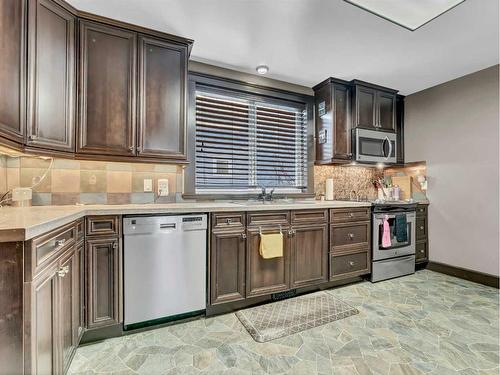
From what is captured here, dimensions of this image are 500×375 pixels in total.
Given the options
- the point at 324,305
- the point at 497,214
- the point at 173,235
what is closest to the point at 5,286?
the point at 173,235

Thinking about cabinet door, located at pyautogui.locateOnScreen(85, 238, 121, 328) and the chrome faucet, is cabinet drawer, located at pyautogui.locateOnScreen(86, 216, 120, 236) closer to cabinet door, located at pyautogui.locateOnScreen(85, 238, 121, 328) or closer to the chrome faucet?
cabinet door, located at pyautogui.locateOnScreen(85, 238, 121, 328)

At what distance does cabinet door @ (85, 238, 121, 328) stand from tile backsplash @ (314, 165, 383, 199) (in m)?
2.58

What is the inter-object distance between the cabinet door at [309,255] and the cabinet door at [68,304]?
1.80 metres

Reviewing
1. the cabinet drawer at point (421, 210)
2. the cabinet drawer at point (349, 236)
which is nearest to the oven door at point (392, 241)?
the cabinet drawer at point (349, 236)

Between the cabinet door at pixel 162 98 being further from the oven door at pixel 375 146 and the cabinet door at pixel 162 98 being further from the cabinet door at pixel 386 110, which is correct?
the cabinet door at pixel 386 110

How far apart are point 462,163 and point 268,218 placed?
8.84 feet

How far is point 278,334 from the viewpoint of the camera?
1.92 m

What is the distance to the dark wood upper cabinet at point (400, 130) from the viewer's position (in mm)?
3840

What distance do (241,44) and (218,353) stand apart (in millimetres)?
2598

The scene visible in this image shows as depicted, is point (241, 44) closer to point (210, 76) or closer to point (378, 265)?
point (210, 76)

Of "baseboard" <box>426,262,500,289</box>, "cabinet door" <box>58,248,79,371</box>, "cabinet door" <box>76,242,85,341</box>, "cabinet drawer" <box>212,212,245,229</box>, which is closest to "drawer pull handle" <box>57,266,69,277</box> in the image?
"cabinet door" <box>58,248,79,371</box>

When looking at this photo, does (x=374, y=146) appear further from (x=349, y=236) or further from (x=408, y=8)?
(x=408, y=8)

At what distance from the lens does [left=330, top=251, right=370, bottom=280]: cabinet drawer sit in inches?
109

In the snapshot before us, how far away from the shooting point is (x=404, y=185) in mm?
3922
